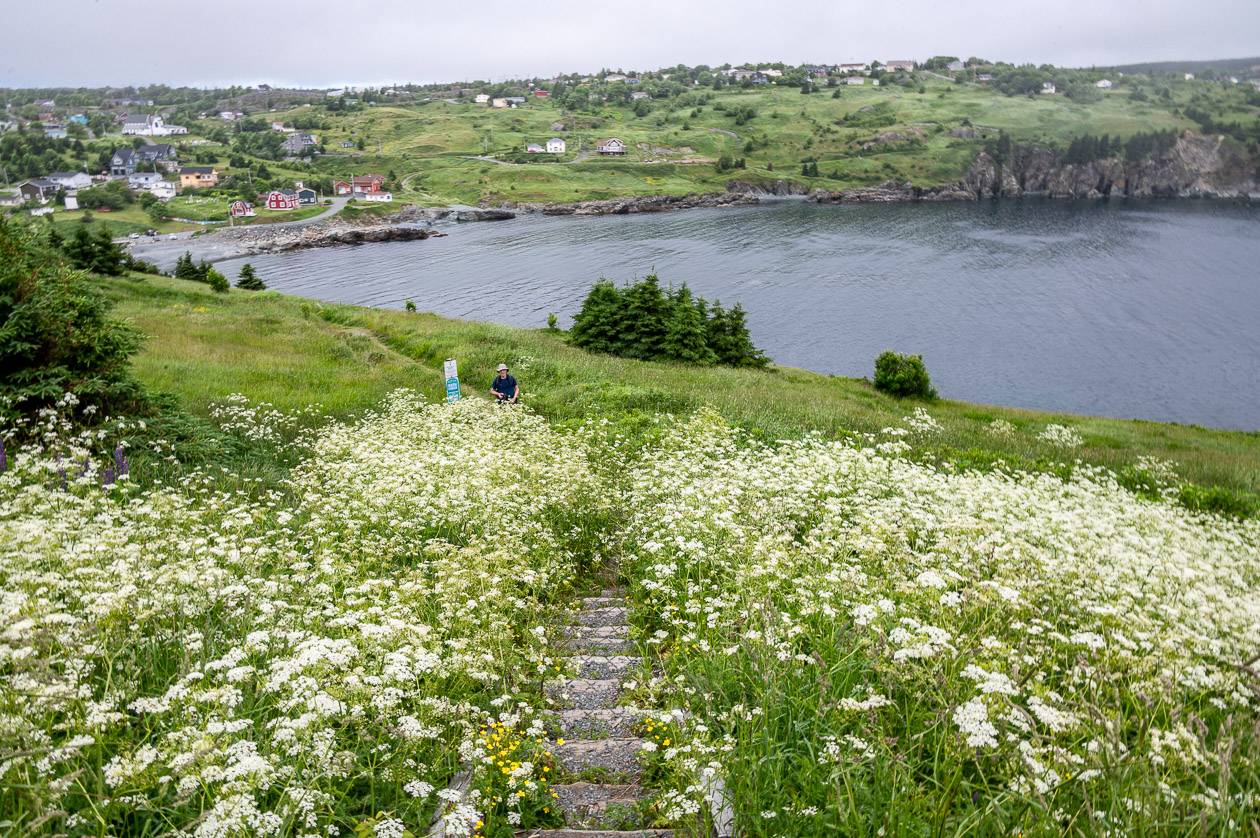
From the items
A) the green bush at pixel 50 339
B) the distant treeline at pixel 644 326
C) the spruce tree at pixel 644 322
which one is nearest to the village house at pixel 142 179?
the distant treeline at pixel 644 326

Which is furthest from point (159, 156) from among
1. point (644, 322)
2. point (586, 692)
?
point (586, 692)

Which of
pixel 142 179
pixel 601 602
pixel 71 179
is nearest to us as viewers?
pixel 601 602

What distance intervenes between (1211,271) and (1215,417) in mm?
50339

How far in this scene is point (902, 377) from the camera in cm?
4294

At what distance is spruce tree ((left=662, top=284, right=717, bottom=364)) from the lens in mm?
42406

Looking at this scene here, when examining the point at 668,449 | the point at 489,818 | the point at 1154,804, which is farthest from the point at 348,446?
the point at 1154,804

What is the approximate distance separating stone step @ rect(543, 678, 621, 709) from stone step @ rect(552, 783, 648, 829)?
1.18 meters

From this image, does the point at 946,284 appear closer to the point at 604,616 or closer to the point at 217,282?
the point at 217,282

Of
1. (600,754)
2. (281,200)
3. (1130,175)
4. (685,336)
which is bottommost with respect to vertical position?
(685,336)

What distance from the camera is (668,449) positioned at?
646 inches

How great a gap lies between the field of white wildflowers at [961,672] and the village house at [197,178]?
18493cm

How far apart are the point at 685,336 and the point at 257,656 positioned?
125 feet

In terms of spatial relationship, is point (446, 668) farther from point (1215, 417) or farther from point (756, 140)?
point (756, 140)

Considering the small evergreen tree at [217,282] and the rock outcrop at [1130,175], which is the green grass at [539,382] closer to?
the small evergreen tree at [217,282]
